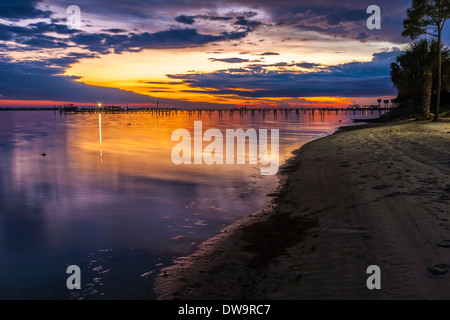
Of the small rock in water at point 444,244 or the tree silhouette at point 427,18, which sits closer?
the small rock in water at point 444,244

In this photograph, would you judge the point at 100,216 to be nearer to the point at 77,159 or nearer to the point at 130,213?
the point at 130,213

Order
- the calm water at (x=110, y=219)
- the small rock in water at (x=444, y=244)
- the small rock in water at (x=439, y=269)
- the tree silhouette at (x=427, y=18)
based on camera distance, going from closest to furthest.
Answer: the small rock in water at (x=439, y=269) < the small rock in water at (x=444, y=244) < the calm water at (x=110, y=219) < the tree silhouette at (x=427, y=18)

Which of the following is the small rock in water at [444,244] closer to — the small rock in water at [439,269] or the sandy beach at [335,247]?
the sandy beach at [335,247]

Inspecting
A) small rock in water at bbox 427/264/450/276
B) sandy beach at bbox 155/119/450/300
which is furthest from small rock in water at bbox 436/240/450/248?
small rock in water at bbox 427/264/450/276

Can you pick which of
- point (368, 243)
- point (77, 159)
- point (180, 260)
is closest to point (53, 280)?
point (180, 260)

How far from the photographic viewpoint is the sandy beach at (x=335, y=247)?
15.6 feet

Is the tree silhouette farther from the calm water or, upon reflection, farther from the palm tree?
the calm water

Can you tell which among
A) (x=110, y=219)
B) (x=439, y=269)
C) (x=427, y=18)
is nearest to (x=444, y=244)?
(x=439, y=269)

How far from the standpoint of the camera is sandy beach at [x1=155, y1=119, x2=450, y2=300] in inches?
187

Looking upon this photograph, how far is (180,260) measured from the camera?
6527 millimetres

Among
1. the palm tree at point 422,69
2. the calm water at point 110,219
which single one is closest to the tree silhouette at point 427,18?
the palm tree at point 422,69

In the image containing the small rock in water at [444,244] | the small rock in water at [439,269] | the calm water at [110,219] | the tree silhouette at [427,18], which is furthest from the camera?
the tree silhouette at [427,18]

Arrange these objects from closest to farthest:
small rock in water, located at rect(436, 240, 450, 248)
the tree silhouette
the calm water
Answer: small rock in water, located at rect(436, 240, 450, 248), the calm water, the tree silhouette

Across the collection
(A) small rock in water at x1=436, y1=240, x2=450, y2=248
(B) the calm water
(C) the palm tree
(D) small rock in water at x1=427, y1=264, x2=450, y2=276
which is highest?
(C) the palm tree
